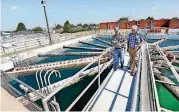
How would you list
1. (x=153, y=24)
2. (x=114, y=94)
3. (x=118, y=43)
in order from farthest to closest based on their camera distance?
1. (x=153, y=24)
2. (x=118, y=43)
3. (x=114, y=94)

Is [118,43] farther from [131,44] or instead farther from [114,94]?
[114,94]

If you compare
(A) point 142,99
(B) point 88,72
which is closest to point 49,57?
(B) point 88,72

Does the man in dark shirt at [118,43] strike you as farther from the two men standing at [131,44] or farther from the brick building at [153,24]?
the brick building at [153,24]

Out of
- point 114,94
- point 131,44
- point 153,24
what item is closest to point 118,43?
point 131,44

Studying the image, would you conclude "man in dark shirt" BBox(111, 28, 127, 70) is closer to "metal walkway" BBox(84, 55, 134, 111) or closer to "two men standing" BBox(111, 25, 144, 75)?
"two men standing" BBox(111, 25, 144, 75)

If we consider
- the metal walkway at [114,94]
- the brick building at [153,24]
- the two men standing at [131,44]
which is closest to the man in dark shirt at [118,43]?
the two men standing at [131,44]

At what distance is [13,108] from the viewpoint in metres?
4.31

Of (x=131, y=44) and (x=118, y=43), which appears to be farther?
(x=118, y=43)

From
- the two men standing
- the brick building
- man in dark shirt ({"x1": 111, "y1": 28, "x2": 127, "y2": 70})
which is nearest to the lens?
the two men standing

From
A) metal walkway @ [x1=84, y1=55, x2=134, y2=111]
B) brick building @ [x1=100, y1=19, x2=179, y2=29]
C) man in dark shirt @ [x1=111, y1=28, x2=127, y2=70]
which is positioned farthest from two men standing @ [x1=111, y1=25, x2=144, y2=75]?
brick building @ [x1=100, y1=19, x2=179, y2=29]

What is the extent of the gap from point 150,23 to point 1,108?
39.8 metres

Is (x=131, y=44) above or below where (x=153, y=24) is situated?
above

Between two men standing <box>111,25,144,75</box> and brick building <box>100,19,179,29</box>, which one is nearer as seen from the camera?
two men standing <box>111,25,144,75</box>

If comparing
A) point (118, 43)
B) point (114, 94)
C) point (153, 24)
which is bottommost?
point (114, 94)
